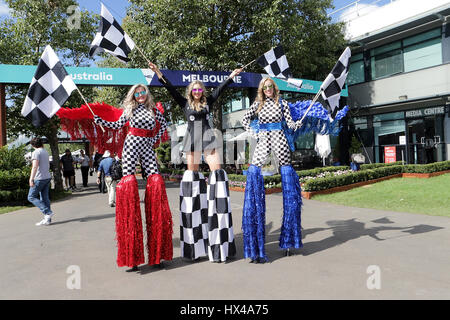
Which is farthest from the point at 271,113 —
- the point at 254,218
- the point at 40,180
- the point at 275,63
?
the point at 40,180

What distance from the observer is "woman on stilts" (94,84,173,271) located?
384 centimetres

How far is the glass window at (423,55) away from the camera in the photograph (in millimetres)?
16312

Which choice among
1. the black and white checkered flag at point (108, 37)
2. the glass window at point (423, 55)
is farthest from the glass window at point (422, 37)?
the black and white checkered flag at point (108, 37)

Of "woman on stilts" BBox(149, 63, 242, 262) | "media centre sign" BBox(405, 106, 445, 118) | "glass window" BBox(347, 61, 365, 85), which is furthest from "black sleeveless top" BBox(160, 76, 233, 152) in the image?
"glass window" BBox(347, 61, 365, 85)

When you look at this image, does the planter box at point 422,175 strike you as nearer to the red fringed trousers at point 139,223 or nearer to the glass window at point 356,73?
the glass window at point 356,73

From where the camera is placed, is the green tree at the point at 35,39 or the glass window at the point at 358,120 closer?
the green tree at the point at 35,39

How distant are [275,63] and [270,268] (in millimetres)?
3142

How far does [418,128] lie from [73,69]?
54.4 ft

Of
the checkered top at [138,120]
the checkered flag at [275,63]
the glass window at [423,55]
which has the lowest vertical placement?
the checkered top at [138,120]

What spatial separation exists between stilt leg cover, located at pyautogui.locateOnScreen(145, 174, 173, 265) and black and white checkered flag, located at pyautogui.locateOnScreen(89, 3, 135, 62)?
1.84m

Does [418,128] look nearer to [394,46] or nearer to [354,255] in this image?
[394,46]

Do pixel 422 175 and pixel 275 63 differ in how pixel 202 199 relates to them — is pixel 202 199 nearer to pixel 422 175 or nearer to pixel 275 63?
pixel 275 63

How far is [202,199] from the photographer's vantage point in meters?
4.29

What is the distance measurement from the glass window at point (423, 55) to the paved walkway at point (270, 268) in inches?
532
